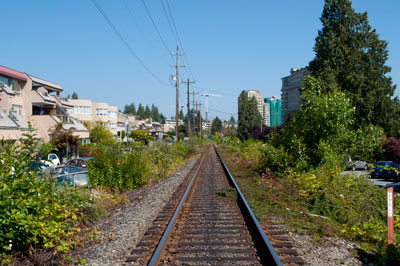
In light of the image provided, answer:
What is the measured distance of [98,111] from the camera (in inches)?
3093

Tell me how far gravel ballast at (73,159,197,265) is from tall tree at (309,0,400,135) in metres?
27.9

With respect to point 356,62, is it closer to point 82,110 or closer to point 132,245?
point 132,245

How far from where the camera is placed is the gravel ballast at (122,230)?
6.51 metres

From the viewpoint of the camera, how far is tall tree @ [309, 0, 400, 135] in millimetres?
35438

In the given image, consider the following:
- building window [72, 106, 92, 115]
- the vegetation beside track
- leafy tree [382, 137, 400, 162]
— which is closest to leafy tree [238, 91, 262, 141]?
building window [72, 106, 92, 115]

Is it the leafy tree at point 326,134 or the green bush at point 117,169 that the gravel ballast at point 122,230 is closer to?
the green bush at point 117,169

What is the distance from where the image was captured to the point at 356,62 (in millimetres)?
36031

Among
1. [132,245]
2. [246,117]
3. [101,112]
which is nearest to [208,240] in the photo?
[132,245]

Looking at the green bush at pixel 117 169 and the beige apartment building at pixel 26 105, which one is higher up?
the beige apartment building at pixel 26 105

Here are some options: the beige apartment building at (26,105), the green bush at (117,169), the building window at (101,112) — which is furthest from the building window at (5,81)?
→ the building window at (101,112)

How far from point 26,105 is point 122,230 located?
34539 mm

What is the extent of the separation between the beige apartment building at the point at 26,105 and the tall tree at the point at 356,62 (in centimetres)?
2622

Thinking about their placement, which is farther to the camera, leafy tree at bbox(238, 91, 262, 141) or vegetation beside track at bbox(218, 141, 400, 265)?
leafy tree at bbox(238, 91, 262, 141)

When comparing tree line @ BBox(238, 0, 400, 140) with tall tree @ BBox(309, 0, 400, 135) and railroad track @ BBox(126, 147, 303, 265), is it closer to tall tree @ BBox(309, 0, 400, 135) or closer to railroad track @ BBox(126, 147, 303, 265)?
tall tree @ BBox(309, 0, 400, 135)
